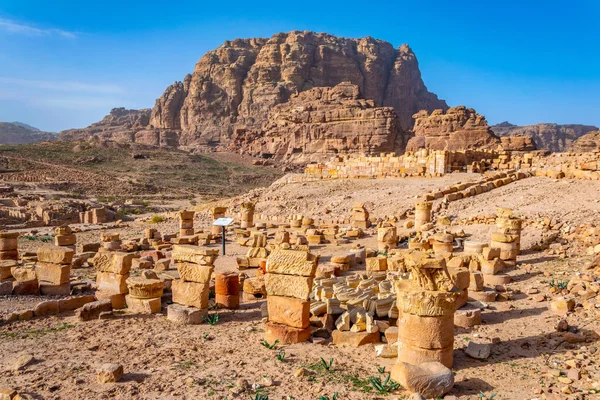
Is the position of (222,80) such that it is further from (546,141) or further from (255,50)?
(546,141)

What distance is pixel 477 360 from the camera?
5.89m

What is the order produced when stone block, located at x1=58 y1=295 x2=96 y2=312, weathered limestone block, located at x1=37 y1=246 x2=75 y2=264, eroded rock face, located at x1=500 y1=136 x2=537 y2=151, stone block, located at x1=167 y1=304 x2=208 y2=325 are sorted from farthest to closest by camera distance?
eroded rock face, located at x1=500 y1=136 x2=537 y2=151, weathered limestone block, located at x1=37 y1=246 x2=75 y2=264, stone block, located at x1=58 y1=295 x2=96 y2=312, stone block, located at x1=167 y1=304 x2=208 y2=325

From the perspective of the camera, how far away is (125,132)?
96812 millimetres

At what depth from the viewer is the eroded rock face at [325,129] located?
6231 centimetres

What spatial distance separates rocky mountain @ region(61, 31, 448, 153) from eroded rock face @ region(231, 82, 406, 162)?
12.2 metres

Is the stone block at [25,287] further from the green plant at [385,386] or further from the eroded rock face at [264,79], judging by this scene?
the eroded rock face at [264,79]

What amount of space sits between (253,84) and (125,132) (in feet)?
93.5

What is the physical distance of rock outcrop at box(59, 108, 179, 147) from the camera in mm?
91312

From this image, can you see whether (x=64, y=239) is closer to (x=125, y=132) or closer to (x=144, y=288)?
(x=144, y=288)

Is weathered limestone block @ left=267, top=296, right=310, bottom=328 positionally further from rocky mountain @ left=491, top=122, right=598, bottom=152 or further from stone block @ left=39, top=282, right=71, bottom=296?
rocky mountain @ left=491, top=122, right=598, bottom=152

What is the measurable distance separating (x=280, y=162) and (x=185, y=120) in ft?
124

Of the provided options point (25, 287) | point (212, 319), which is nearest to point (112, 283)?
point (25, 287)

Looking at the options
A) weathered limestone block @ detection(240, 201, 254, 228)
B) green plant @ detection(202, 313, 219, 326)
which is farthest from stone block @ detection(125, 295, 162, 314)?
weathered limestone block @ detection(240, 201, 254, 228)

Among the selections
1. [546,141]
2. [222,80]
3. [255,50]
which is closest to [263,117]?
[222,80]
